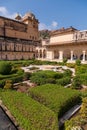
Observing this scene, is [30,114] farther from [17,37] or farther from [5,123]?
[17,37]

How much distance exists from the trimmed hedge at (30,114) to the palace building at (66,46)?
75.1 ft

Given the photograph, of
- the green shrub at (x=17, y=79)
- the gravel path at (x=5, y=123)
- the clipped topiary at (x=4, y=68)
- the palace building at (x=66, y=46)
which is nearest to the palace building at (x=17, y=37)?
the palace building at (x=66, y=46)

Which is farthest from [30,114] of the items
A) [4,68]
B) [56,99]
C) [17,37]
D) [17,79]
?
[17,37]

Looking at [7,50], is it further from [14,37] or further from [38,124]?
[38,124]

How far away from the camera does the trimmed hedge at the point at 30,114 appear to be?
438cm

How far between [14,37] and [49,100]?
34686 millimetres

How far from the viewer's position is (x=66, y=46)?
1283 inches

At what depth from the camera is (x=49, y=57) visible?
38000 millimetres

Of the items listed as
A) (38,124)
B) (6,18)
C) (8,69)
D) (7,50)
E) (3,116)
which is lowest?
(3,116)

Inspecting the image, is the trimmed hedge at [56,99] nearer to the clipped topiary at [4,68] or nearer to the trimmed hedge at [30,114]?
the trimmed hedge at [30,114]

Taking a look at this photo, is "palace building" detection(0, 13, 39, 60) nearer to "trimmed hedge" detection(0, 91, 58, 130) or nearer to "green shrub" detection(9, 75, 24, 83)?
"green shrub" detection(9, 75, 24, 83)

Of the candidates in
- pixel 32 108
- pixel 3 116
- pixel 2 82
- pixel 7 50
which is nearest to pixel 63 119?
pixel 32 108

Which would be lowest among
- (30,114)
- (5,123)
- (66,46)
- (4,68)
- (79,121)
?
(5,123)

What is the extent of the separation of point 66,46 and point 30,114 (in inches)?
1134
